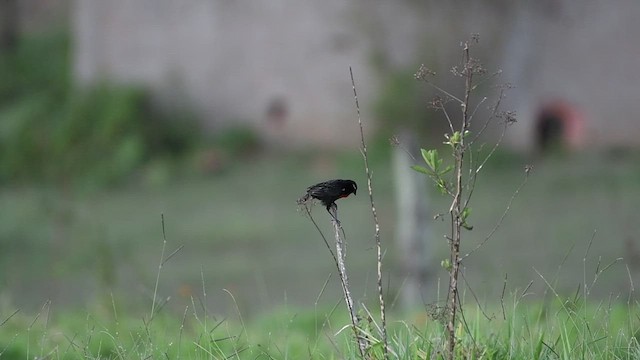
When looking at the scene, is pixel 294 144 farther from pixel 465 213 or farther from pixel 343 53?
pixel 465 213

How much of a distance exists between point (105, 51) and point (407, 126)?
12.2ft

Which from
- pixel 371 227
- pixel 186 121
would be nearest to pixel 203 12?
pixel 186 121

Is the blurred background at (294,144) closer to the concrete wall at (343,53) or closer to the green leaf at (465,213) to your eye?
the concrete wall at (343,53)

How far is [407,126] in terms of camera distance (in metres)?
10.4

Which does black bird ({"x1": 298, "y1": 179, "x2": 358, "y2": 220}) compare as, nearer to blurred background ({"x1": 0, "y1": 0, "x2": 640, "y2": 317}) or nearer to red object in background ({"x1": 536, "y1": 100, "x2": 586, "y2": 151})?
blurred background ({"x1": 0, "y1": 0, "x2": 640, "y2": 317})

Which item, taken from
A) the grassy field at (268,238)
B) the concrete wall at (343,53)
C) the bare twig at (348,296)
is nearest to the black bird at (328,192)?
the bare twig at (348,296)

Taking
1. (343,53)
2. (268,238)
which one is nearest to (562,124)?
(343,53)

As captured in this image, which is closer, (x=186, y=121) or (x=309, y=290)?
Result: (x=309, y=290)

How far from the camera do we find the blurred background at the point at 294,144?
9.31 metres

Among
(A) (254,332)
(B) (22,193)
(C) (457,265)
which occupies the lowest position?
(B) (22,193)

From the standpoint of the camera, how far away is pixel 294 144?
11.5m

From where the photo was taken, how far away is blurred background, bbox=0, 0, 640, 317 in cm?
931

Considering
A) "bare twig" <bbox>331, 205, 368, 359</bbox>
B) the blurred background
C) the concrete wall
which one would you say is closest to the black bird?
"bare twig" <bbox>331, 205, 368, 359</bbox>

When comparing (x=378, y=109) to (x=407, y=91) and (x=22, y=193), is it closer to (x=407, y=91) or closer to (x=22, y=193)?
(x=407, y=91)
